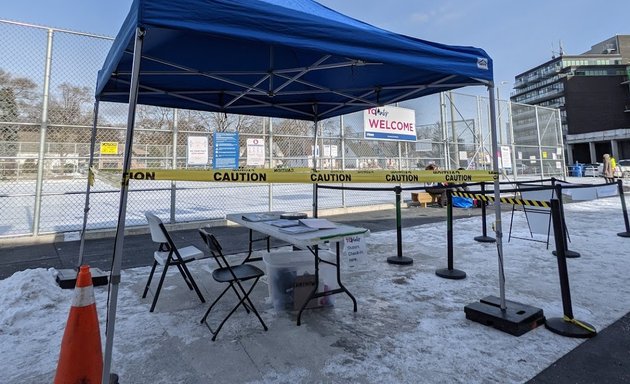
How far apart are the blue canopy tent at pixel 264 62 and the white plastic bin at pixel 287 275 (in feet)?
5.15

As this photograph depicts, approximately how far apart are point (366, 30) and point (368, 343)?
2382 millimetres

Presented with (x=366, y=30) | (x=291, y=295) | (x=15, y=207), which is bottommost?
(x=291, y=295)

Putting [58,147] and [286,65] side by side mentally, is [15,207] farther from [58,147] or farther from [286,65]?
[286,65]

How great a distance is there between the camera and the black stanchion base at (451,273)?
13.3ft

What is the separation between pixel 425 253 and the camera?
5387 mm

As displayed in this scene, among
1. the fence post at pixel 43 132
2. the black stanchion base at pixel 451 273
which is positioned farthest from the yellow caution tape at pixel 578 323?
the fence post at pixel 43 132

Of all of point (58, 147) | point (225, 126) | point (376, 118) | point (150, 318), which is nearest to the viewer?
point (150, 318)

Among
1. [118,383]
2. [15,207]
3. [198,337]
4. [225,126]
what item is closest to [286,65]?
[198,337]

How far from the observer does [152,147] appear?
25.7 ft

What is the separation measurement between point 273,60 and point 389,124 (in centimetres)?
787

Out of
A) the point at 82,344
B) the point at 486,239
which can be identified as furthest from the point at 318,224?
the point at 486,239

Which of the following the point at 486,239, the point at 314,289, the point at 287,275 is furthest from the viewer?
the point at 486,239

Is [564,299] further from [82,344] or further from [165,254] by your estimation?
[165,254]

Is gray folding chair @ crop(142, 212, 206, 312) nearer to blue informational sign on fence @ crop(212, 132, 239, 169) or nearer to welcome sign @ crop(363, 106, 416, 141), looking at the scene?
blue informational sign on fence @ crop(212, 132, 239, 169)
